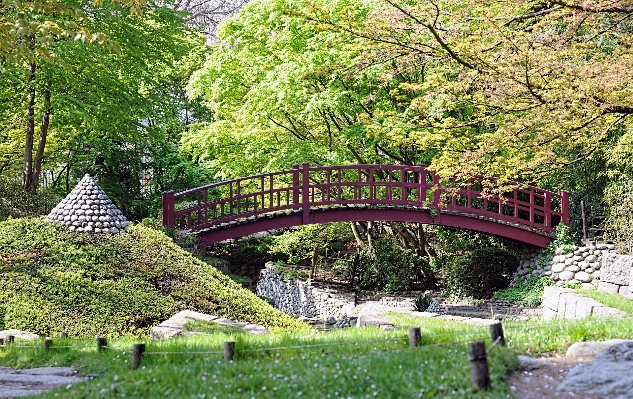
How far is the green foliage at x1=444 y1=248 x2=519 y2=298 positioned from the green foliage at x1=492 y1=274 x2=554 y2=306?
2.10ft

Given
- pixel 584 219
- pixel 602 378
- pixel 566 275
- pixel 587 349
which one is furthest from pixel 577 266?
pixel 602 378

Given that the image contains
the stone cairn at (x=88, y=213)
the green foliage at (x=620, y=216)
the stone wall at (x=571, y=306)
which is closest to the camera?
the stone wall at (x=571, y=306)

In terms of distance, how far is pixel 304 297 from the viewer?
1777 cm

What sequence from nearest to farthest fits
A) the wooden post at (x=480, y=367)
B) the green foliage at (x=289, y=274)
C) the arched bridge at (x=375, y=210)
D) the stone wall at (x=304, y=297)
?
the wooden post at (x=480, y=367) → the arched bridge at (x=375, y=210) → the stone wall at (x=304, y=297) → the green foliage at (x=289, y=274)

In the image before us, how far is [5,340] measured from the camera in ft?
26.8

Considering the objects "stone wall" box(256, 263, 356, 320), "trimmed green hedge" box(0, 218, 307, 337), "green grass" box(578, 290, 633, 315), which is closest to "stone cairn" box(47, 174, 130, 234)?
"trimmed green hedge" box(0, 218, 307, 337)

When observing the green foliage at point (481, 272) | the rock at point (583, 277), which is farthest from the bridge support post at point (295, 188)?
the rock at point (583, 277)

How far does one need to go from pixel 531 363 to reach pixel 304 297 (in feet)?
41.5

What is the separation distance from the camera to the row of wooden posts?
452 centimetres

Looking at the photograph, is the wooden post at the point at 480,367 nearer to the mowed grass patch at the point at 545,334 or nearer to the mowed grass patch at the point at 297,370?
the mowed grass patch at the point at 297,370

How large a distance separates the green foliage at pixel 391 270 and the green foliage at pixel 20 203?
26.7ft

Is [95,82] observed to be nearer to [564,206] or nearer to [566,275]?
[564,206]

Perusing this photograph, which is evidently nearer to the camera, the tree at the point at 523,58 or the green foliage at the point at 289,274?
the tree at the point at 523,58

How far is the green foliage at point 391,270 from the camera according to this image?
59.2ft
